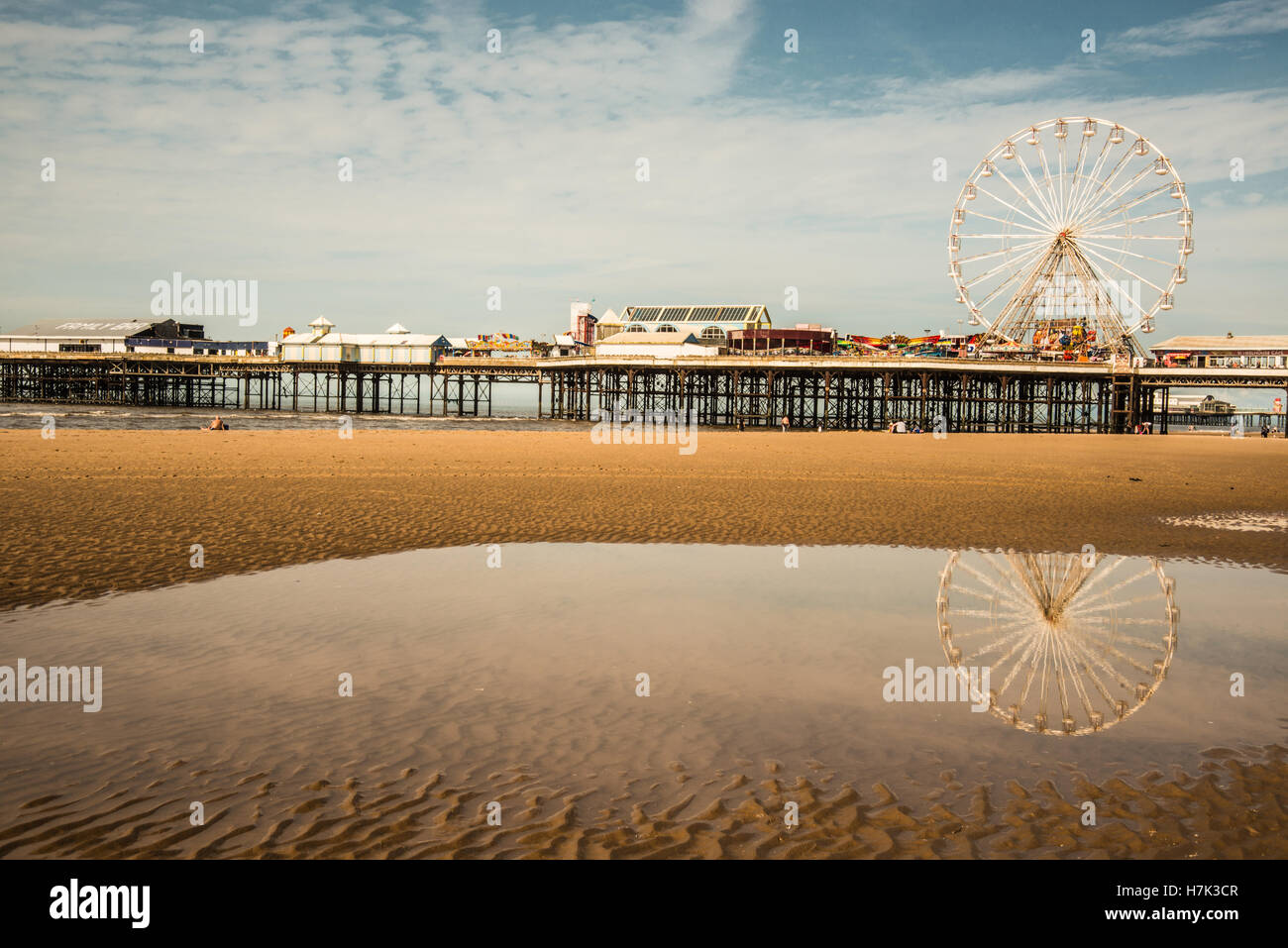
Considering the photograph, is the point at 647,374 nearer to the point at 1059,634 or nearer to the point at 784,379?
the point at 784,379

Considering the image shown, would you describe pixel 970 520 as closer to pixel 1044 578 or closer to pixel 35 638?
pixel 1044 578

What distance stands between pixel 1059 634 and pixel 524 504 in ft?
30.7

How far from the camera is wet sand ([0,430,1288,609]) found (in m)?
10.6

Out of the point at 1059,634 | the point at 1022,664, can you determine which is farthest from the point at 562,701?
the point at 1059,634

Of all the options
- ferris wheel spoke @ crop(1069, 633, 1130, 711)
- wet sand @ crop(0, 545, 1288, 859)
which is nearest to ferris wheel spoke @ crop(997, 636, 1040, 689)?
ferris wheel spoke @ crop(1069, 633, 1130, 711)

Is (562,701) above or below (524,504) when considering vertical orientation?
below

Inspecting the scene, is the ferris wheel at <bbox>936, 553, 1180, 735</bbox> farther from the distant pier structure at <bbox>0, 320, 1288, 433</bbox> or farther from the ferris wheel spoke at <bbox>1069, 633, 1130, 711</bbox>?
the distant pier structure at <bbox>0, 320, 1288, 433</bbox>

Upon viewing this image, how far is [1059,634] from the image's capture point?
7.48 meters

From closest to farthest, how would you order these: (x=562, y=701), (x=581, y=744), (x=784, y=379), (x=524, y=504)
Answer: (x=581, y=744), (x=562, y=701), (x=524, y=504), (x=784, y=379)

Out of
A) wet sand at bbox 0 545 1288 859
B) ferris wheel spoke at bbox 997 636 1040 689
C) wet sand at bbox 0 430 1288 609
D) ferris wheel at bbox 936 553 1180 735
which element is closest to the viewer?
wet sand at bbox 0 545 1288 859

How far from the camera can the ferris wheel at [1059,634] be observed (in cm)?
588

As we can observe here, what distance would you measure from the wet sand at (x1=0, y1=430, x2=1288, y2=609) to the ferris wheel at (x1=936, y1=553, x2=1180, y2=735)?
1.74 metres

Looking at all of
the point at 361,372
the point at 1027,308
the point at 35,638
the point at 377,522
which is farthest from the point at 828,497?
the point at 361,372
